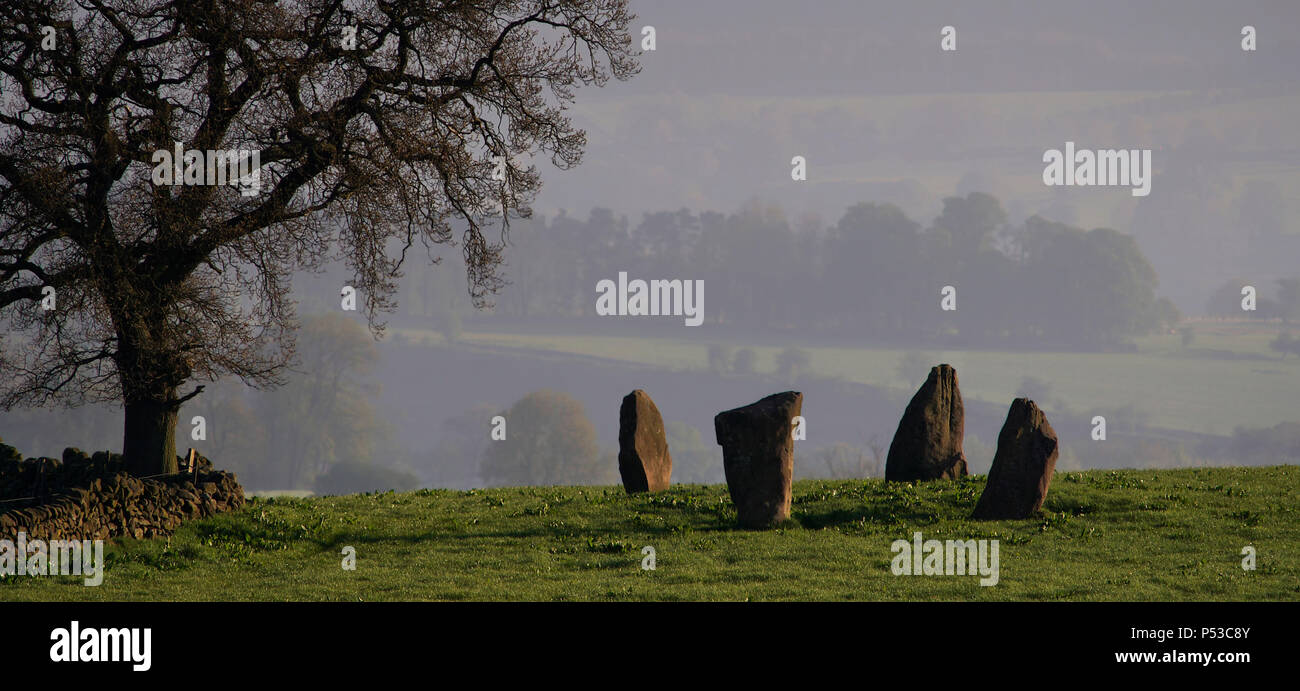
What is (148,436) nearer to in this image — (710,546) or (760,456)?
(710,546)

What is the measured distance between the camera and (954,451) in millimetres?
29672

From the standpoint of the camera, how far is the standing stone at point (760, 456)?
78.4 ft

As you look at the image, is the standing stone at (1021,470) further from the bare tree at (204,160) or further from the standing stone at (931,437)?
the bare tree at (204,160)

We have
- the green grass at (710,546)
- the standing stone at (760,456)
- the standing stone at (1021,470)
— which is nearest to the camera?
the green grass at (710,546)

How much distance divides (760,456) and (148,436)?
15.5 metres

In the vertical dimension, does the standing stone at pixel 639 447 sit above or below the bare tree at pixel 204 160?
below

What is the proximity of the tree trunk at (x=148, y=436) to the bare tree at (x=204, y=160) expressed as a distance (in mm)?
52

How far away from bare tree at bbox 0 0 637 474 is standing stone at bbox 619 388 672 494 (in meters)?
7.07

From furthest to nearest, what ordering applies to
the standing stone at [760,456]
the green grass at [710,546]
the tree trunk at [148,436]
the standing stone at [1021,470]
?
the tree trunk at [148,436], the standing stone at [1021,470], the standing stone at [760,456], the green grass at [710,546]

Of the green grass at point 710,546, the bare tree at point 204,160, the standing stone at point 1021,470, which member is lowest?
the green grass at point 710,546

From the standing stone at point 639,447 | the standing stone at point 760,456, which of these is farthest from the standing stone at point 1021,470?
the standing stone at point 639,447
